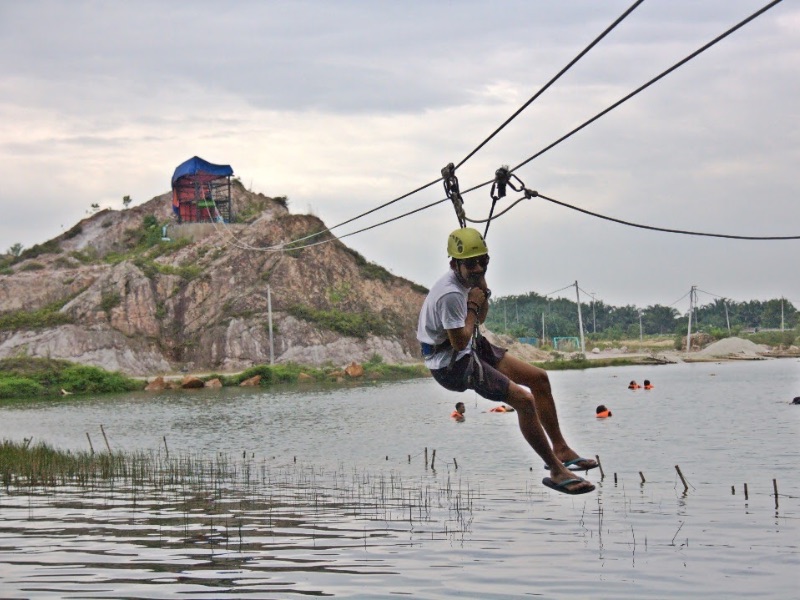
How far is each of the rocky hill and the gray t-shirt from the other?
287 feet

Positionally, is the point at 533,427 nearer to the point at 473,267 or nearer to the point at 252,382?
the point at 473,267

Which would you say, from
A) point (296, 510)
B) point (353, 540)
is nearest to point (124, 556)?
point (353, 540)

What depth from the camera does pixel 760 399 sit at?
6356 centimetres

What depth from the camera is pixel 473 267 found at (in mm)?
11086

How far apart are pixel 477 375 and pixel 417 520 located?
35.0 ft

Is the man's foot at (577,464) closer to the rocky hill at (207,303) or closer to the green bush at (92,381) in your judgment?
the green bush at (92,381)

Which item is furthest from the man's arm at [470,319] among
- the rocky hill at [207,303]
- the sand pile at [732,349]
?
the sand pile at [732,349]

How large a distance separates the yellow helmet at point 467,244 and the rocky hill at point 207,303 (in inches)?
3458

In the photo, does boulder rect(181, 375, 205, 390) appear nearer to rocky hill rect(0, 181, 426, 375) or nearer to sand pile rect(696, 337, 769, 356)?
rocky hill rect(0, 181, 426, 375)

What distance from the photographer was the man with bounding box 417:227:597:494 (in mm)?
11117

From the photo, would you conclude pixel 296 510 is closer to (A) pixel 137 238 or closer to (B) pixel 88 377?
(B) pixel 88 377

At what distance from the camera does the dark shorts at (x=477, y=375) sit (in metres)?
11.3

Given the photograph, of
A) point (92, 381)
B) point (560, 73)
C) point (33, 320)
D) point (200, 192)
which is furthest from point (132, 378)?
point (560, 73)

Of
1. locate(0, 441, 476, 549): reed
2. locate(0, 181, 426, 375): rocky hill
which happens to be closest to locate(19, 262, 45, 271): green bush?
locate(0, 181, 426, 375): rocky hill
